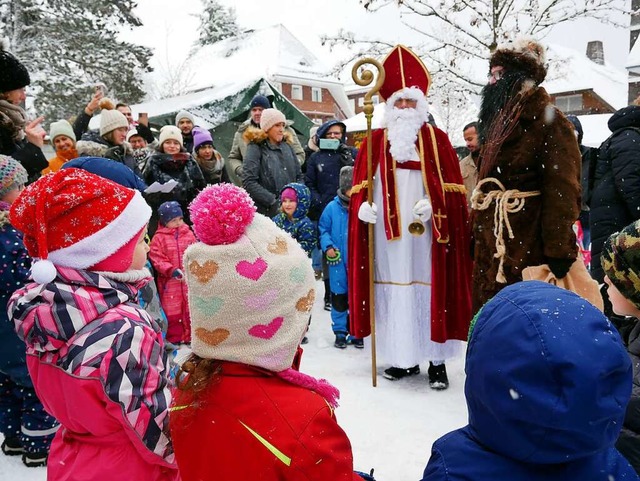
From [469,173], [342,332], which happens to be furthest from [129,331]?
[469,173]

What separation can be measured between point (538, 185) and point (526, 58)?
2.62 ft

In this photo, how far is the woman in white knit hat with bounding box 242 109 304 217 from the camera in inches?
238

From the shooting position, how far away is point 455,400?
12.5 feet

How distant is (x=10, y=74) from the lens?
4145 mm

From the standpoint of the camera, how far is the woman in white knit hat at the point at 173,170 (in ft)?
17.6

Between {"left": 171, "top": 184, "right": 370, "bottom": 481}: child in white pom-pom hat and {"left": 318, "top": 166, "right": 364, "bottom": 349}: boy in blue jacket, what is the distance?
145 inches

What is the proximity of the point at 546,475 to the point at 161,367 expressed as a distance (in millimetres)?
1218

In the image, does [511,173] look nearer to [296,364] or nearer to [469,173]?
[296,364]

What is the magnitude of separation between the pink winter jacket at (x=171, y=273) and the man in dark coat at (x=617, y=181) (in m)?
3.72

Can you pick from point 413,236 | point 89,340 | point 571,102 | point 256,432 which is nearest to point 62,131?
point 413,236

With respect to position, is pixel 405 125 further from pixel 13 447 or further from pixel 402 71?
pixel 13 447

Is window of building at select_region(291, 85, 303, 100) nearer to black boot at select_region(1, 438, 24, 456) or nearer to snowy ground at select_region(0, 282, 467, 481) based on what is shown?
snowy ground at select_region(0, 282, 467, 481)

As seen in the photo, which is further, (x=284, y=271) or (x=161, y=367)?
(x=161, y=367)

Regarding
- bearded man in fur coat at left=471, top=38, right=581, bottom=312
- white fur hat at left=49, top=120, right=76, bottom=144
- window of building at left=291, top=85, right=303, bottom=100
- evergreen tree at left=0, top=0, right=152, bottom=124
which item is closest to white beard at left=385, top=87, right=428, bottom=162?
bearded man in fur coat at left=471, top=38, right=581, bottom=312
